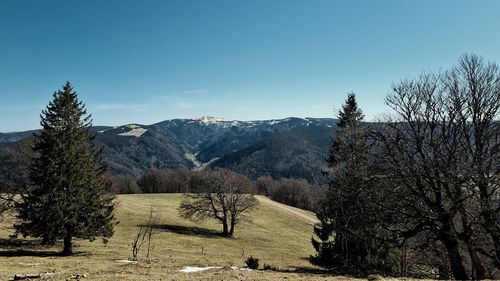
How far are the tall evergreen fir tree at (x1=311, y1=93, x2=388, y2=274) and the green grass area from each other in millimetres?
3736

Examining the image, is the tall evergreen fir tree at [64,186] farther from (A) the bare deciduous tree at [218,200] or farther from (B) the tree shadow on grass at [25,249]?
(A) the bare deciduous tree at [218,200]

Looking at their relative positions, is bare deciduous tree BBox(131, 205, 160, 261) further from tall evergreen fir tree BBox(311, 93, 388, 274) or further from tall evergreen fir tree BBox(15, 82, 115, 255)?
tall evergreen fir tree BBox(311, 93, 388, 274)

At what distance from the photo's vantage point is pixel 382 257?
102ft

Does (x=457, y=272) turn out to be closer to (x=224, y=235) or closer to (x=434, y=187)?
(x=434, y=187)

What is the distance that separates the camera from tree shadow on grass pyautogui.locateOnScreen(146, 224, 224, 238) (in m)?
65.2

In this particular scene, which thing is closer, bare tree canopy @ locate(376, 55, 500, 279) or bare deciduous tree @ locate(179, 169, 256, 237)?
bare tree canopy @ locate(376, 55, 500, 279)

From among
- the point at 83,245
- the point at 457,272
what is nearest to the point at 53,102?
the point at 83,245

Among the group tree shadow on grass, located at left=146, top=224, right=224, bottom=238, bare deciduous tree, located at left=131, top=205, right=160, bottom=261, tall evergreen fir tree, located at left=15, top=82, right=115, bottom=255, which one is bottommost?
tree shadow on grass, located at left=146, top=224, right=224, bottom=238

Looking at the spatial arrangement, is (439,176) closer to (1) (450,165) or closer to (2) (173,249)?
(1) (450,165)

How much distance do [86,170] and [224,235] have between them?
114 feet

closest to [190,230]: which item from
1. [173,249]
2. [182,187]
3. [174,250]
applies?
[173,249]

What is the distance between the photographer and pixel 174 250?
4903 centimetres

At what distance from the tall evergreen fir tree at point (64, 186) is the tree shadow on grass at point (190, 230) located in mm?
27103

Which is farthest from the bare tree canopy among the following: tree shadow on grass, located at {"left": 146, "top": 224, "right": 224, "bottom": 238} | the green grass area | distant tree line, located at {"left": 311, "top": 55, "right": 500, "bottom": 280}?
tree shadow on grass, located at {"left": 146, "top": 224, "right": 224, "bottom": 238}
